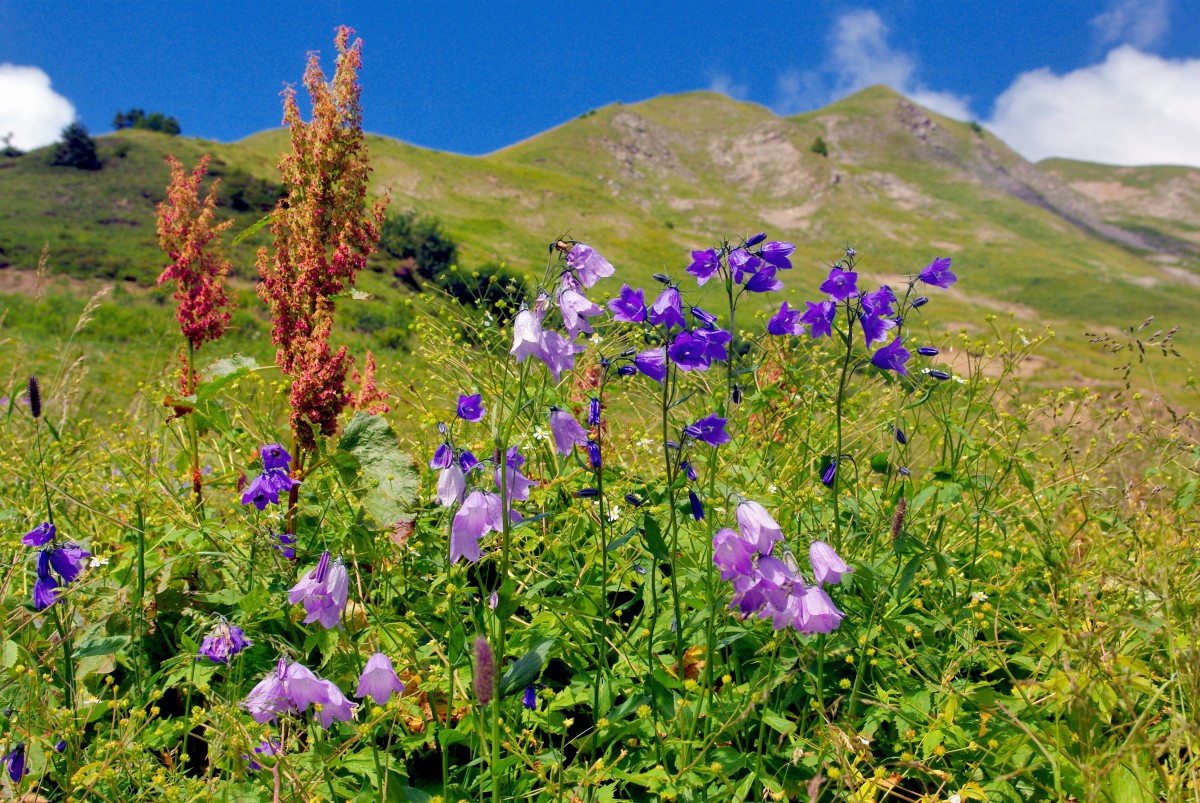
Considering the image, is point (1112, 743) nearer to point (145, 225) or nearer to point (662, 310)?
point (662, 310)

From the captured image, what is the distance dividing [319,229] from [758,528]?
2.26m

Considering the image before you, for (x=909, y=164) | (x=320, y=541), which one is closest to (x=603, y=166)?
(x=909, y=164)

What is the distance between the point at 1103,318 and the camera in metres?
47.3

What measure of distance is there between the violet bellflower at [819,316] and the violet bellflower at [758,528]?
2.38ft

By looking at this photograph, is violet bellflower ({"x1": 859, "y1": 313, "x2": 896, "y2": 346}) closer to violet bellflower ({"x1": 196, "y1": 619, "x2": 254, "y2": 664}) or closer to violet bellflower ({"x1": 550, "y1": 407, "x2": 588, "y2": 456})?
violet bellflower ({"x1": 550, "y1": 407, "x2": 588, "y2": 456})

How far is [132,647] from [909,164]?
115 metres

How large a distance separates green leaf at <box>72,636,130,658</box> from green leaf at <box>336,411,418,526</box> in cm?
78

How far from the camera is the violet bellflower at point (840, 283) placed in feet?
6.38

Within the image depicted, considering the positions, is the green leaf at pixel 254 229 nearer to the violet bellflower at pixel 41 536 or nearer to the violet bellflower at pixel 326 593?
the violet bellflower at pixel 41 536

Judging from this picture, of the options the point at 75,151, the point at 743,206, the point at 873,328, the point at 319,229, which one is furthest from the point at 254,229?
the point at 743,206

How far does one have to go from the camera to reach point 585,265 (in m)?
1.69

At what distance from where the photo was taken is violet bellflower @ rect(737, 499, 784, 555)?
4.82ft

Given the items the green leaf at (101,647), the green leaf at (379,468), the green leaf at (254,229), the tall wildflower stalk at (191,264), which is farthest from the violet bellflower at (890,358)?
the tall wildflower stalk at (191,264)

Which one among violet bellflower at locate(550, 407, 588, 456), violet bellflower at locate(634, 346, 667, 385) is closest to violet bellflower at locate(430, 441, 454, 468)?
violet bellflower at locate(550, 407, 588, 456)
